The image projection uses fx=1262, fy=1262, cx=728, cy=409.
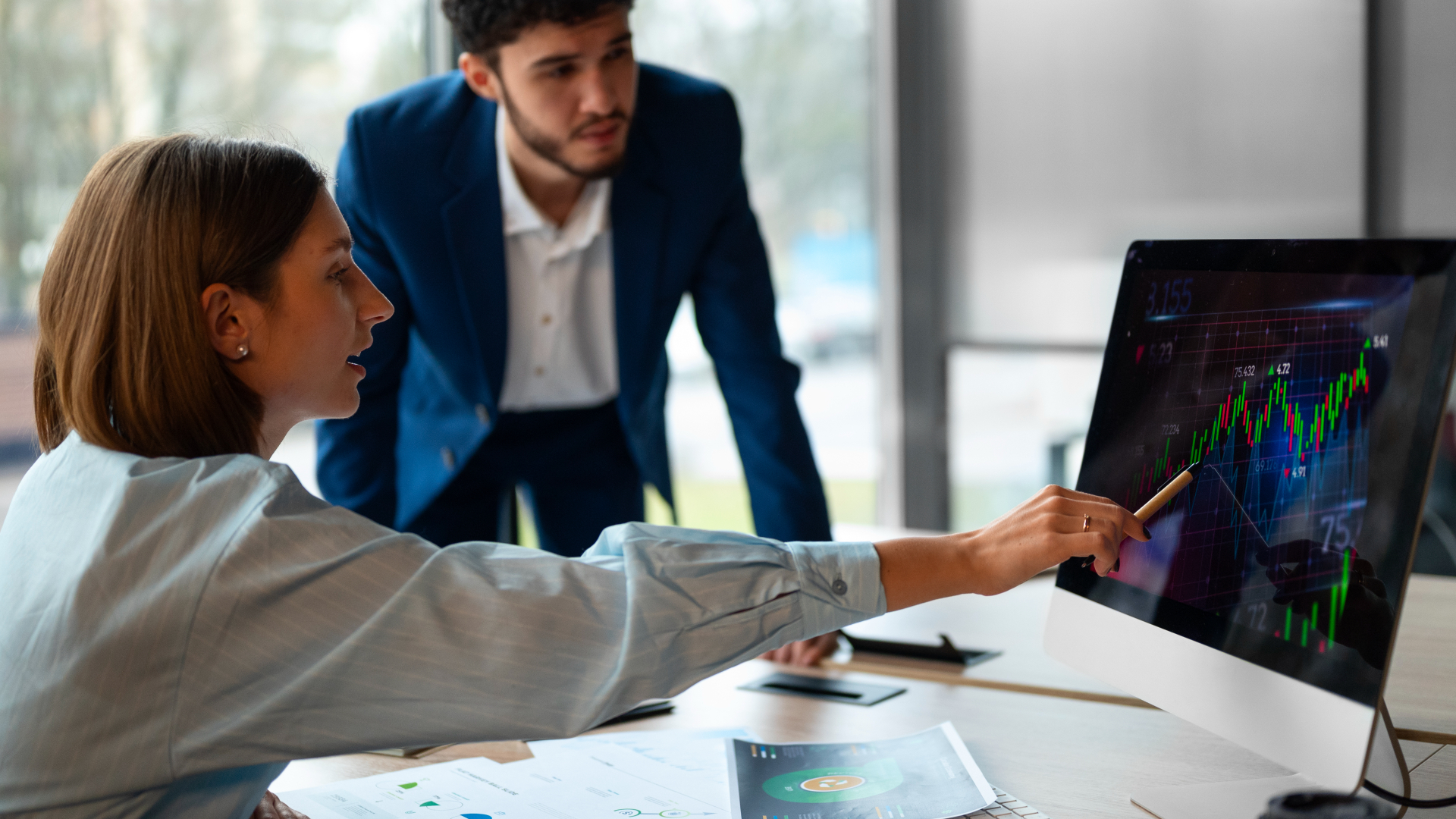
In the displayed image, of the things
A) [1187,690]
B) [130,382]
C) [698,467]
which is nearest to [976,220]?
[698,467]

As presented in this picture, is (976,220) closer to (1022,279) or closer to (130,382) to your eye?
(1022,279)

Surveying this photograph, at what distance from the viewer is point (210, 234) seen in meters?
0.91

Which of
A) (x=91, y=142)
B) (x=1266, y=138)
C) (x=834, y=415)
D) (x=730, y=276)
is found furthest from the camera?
→ (x=834, y=415)

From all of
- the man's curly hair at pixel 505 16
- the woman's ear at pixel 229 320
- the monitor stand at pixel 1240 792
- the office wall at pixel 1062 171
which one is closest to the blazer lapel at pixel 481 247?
the man's curly hair at pixel 505 16

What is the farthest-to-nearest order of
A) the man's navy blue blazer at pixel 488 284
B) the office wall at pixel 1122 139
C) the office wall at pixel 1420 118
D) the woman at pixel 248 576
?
1. the office wall at pixel 1122 139
2. the office wall at pixel 1420 118
3. the man's navy blue blazer at pixel 488 284
4. the woman at pixel 248 576

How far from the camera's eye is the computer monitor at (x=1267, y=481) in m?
0.82

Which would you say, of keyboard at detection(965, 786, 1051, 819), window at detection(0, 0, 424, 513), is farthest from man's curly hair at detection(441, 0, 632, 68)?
keyboard at detection(965, 786, 1051, 819)

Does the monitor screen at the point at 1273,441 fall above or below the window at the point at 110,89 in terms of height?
below

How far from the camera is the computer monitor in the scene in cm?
82

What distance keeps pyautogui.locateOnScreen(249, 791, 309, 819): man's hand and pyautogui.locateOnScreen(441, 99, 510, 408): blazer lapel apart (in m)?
0.96

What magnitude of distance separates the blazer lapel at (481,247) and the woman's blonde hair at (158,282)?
3.08 feet

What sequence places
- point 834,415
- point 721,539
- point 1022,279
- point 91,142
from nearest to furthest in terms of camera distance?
point 721,539, point 91,142, point 1022,279, point 834,415

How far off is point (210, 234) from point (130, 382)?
0.12 m

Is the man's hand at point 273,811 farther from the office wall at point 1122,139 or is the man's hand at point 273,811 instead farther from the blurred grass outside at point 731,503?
the blurred grass outside at point 731,503
